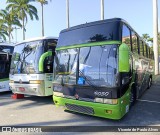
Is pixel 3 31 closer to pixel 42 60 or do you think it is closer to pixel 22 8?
pixel 22 8

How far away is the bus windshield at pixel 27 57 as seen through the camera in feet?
28.4

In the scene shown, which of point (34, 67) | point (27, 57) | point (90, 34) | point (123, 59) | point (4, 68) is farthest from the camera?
point (4, 68)

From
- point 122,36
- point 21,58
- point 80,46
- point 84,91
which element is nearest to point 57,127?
point 84,91

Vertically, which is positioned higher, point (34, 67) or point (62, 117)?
point (34, 67)

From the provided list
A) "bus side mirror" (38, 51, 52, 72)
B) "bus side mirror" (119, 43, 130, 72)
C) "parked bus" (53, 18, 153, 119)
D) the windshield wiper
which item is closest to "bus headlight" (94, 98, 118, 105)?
"parked bus" (53, 18, 153, 119)

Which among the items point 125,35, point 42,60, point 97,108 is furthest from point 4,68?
point 125,35

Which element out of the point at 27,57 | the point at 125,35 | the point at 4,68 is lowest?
the point at 4,68

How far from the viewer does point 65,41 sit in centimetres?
726

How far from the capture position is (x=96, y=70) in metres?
6.09

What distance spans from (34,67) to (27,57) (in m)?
0.73

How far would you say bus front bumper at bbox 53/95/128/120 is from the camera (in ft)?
18.8

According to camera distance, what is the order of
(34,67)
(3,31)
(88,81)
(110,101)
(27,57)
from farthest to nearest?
(3,31) → (27,57) → (34,67) → (88,81) → (110,101)

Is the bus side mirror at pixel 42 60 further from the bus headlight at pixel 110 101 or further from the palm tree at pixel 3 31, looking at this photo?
the palm tree at pixel 3 31

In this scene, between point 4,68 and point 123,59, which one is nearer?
point 123,59
